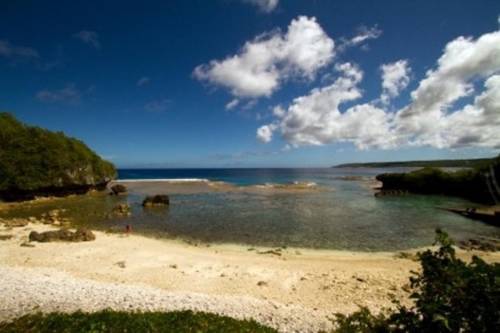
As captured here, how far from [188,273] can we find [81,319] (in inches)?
334

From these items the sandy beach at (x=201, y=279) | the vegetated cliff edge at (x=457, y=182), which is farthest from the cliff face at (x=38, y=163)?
the vegetated cliff edge at (x=457, y=182)

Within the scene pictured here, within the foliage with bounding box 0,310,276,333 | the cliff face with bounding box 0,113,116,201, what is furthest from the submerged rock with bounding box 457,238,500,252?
the cliff face with bounding box 0,113,116,201

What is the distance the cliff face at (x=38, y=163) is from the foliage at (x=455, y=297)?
67626mm

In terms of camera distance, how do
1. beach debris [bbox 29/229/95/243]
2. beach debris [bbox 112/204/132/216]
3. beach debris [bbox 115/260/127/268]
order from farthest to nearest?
beach debris [bbox 112/204/132/216]
beach debris [bbox 29/229/95/243]
beach debris [bbox 115/260/127/268]

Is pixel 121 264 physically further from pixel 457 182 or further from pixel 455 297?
pixel 457 182

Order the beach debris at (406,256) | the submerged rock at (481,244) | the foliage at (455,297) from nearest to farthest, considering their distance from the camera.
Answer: the foliage at (455,297) → the beach debris at (406,256) → the submerged rock at (481,244)

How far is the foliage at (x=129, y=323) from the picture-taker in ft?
29.9

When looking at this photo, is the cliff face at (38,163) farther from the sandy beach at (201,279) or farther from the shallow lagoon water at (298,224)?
the sandy beach at (201,279)

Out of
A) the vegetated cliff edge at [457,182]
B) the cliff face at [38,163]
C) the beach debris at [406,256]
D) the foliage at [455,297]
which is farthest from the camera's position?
the vegetated cliff edge at [457,182]

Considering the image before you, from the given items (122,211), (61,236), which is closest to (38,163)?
(122,211)

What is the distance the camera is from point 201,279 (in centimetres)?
1683

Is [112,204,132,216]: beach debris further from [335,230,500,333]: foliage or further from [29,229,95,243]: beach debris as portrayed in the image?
[335,230,500,333]: foliage

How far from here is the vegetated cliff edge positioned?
55469mm

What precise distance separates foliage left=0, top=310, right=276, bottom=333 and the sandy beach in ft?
3.41
